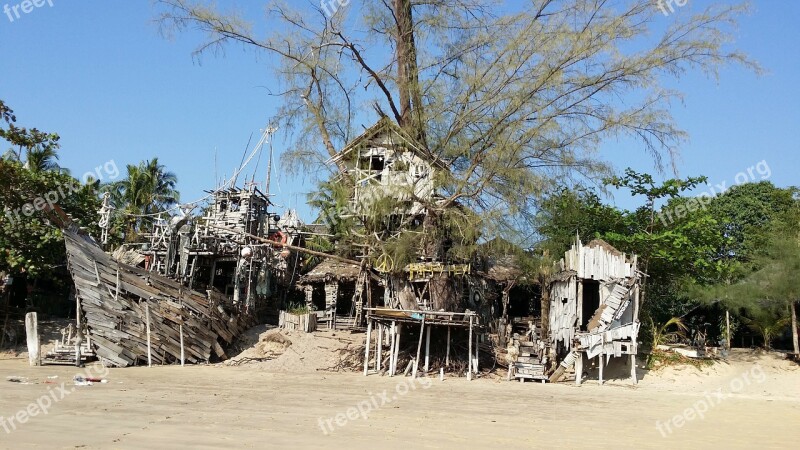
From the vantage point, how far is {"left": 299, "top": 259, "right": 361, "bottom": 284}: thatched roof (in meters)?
24.5

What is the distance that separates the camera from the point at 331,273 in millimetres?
24656

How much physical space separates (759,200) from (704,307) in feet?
23.4

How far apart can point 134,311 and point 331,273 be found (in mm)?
7518

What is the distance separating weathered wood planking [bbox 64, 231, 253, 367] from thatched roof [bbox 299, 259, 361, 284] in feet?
15.6

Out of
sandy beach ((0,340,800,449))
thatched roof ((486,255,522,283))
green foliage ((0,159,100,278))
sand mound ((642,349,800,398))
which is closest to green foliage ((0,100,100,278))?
green foliage ((0,159,100,278))

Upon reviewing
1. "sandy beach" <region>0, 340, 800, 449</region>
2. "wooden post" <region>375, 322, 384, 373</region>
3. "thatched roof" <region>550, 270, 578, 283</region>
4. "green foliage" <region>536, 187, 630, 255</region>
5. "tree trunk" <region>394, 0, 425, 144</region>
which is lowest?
"sandy beach" <region>0, 340, 800, 449</region>

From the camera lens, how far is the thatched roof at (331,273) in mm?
24469

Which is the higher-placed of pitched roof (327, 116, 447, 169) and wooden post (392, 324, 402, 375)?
pitched roof (327, 116, 447, 169)

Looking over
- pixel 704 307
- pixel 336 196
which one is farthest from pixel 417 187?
pixel 704 307

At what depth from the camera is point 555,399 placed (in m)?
14.8

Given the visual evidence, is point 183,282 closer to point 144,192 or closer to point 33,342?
point 33,342

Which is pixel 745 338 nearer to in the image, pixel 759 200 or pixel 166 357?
pixel 759 200

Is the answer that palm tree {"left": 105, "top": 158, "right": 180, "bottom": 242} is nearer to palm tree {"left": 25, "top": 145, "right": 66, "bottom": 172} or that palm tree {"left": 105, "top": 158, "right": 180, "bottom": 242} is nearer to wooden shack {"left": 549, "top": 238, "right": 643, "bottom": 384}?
palm tree {"left": 25, "top": 145, "right": 66, "bottom": 172}

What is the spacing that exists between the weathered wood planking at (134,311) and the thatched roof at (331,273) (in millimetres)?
4759
